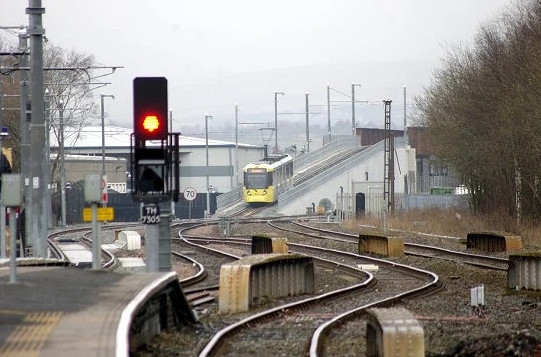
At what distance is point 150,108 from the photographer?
1806 centimetres

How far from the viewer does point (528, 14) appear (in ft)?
190

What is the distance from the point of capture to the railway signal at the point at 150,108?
17953mm

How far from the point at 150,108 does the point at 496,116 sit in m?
40.6

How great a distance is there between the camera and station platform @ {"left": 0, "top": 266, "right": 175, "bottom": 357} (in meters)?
11.8

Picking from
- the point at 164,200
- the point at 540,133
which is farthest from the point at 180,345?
the point at 540,133

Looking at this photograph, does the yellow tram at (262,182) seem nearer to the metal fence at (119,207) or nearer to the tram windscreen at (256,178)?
the tram windscreen at (256,178)

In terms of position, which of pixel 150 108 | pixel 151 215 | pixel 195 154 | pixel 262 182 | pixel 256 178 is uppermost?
pixel 195 154

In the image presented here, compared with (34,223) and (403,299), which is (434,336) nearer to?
(403,299)

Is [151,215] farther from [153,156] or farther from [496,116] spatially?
[496,116]

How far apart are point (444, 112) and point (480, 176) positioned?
4.15 metres

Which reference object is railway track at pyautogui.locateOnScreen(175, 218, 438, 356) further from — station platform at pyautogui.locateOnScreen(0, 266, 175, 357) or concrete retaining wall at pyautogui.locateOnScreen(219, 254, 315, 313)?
station platform at pyautogui.locateOnScreen(0, 266, 175, 357)

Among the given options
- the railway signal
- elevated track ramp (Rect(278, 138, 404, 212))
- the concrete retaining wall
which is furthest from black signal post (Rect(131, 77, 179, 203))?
elevated track ramp (Rect(278, 138, 404, 212))

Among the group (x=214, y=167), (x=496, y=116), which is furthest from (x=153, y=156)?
(x=214, y=167)

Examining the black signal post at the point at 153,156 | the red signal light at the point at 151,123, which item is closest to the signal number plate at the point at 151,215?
the black signal post at the point at 153,156
